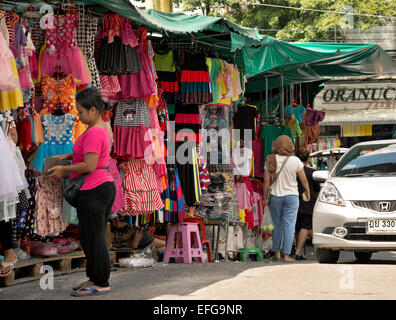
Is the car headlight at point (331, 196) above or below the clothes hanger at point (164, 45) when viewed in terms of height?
below

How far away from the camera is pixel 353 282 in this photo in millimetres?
7328

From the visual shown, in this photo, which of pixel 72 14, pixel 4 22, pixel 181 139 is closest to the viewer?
pixel 4 22

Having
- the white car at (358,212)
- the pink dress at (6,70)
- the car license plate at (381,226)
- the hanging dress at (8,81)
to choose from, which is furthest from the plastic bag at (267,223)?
the pink dress at (6,70)

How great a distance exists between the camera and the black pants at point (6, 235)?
291 inches

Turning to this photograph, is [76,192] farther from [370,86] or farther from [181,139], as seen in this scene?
[370,86]

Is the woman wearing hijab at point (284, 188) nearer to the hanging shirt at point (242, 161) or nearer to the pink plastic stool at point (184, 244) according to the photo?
the pink plastic stool at point (184, 244)

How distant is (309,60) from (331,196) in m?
3.39

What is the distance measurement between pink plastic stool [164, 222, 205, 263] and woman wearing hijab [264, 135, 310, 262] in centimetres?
120

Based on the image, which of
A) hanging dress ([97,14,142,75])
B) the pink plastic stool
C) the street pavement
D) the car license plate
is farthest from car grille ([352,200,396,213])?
hanging dress ([97,14,142,75])

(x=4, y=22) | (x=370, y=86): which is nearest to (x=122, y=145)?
(x=4, y=22)

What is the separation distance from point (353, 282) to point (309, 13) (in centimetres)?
2211

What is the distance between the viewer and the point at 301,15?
28.5 meters

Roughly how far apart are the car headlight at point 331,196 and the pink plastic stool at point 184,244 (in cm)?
201

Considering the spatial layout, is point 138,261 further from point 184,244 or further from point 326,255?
point 326,255
